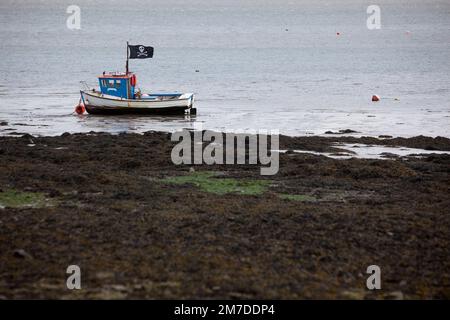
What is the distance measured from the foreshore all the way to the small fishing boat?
1740 centimetres

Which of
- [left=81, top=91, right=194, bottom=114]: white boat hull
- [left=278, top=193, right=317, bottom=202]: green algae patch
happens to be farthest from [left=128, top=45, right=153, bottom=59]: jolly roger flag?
[left=278, top=193, right=317, bottom=202]: green algae patch

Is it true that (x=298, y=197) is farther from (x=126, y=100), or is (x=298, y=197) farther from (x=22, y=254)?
(x=126, y=100)

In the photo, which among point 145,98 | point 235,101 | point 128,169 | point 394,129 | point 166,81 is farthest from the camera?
point 166,81

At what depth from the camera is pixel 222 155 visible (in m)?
22.5

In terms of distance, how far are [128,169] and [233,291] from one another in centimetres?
1067

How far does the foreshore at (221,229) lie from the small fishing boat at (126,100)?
17.4 m

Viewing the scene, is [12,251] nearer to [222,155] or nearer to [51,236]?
[51,236]

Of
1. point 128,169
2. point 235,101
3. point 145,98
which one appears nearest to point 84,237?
point 128,169

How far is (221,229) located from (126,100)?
26595 millimetres

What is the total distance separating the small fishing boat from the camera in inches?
1529

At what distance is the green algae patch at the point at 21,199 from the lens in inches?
586

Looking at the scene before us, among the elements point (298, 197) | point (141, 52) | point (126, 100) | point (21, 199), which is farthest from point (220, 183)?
point (141, 52)

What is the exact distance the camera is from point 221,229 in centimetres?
1298

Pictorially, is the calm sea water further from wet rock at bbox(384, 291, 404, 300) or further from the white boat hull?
wet rock at bbox(384, 291, 404, 300)
